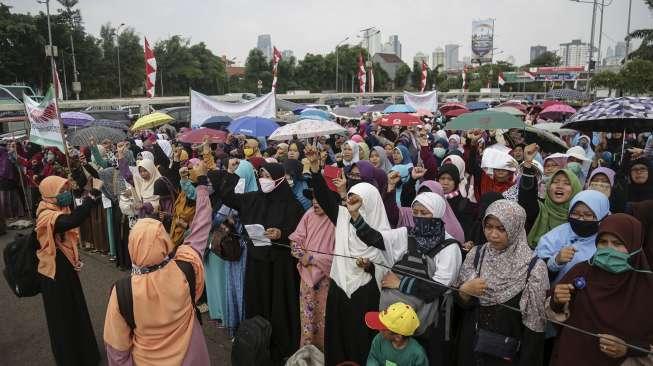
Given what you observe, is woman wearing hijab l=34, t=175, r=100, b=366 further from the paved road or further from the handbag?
the handbag

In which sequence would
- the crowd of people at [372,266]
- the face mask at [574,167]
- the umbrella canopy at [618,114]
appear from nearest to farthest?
1. the crowd of people at [372,266]
2. the umbrella canopy at [618,114]
3. the face mask at [574,167]

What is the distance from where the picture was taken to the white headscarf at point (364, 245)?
10.3 feet

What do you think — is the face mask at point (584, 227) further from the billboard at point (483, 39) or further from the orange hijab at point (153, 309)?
the billboard at point (483, 39)

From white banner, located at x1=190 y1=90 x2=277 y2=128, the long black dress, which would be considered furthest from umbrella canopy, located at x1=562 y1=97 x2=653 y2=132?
white banner, located at x1=190 y1=90 x2=277 y2=128

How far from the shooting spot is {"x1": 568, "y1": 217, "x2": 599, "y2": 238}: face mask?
273 cm

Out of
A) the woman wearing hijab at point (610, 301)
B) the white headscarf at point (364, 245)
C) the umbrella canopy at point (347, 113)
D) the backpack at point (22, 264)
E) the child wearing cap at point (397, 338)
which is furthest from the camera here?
the umbrella canopy at point (347, 113)

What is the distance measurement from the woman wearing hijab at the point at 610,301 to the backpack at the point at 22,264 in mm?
3665

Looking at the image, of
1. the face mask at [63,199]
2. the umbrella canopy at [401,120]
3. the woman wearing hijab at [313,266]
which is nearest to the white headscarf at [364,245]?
the woman wearing hijab at [313,266]

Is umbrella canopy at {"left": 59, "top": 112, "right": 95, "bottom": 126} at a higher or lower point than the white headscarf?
higher

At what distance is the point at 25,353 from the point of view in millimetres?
4273

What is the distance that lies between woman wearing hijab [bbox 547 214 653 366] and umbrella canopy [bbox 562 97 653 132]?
97.7 inches

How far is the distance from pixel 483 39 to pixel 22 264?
8900 cm

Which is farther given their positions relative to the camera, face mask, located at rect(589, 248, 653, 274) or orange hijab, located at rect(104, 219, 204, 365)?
orange hijab, located at rect(104, 219, 204, 365)

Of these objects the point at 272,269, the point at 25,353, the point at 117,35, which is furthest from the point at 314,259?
the point at 117,35
